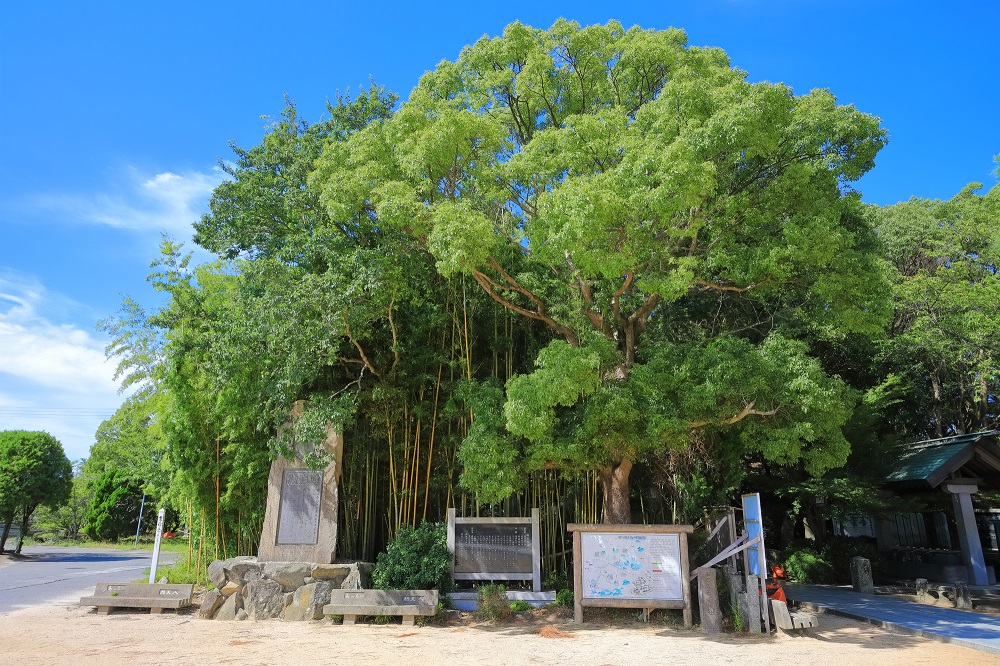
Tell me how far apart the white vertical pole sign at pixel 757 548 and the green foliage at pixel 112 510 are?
25.9 meters

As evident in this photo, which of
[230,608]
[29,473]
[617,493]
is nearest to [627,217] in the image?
[617,493]

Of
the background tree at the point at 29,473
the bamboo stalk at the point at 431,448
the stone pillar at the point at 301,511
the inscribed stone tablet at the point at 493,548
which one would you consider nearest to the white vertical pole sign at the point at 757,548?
the inscribed stone tablet at the point at 493,548

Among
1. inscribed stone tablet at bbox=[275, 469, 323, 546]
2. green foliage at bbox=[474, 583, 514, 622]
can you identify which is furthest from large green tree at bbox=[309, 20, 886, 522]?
inscribed stone tablet at bbox=[275, 469, 323, 546]

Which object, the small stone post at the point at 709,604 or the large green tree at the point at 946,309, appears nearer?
the small stone post at the point at 709,604

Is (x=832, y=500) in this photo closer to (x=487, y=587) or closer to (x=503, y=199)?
(x=487, y=587)

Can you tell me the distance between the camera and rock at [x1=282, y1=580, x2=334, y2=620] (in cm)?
838

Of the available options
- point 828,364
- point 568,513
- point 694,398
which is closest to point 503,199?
point 694,398

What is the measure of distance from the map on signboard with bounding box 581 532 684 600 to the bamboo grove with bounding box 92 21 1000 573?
2.65 feet

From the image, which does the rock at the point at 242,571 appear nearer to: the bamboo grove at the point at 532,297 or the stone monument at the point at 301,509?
the stone monument at the point at 301,509

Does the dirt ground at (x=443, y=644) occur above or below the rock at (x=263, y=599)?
below

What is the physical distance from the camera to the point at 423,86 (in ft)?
32.9

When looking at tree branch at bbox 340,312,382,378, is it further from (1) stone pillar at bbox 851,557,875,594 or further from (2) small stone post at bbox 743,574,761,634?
(1) stone pillar at bbox 851,557,875,594

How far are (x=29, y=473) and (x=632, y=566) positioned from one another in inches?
763

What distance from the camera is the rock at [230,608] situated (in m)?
8.50
